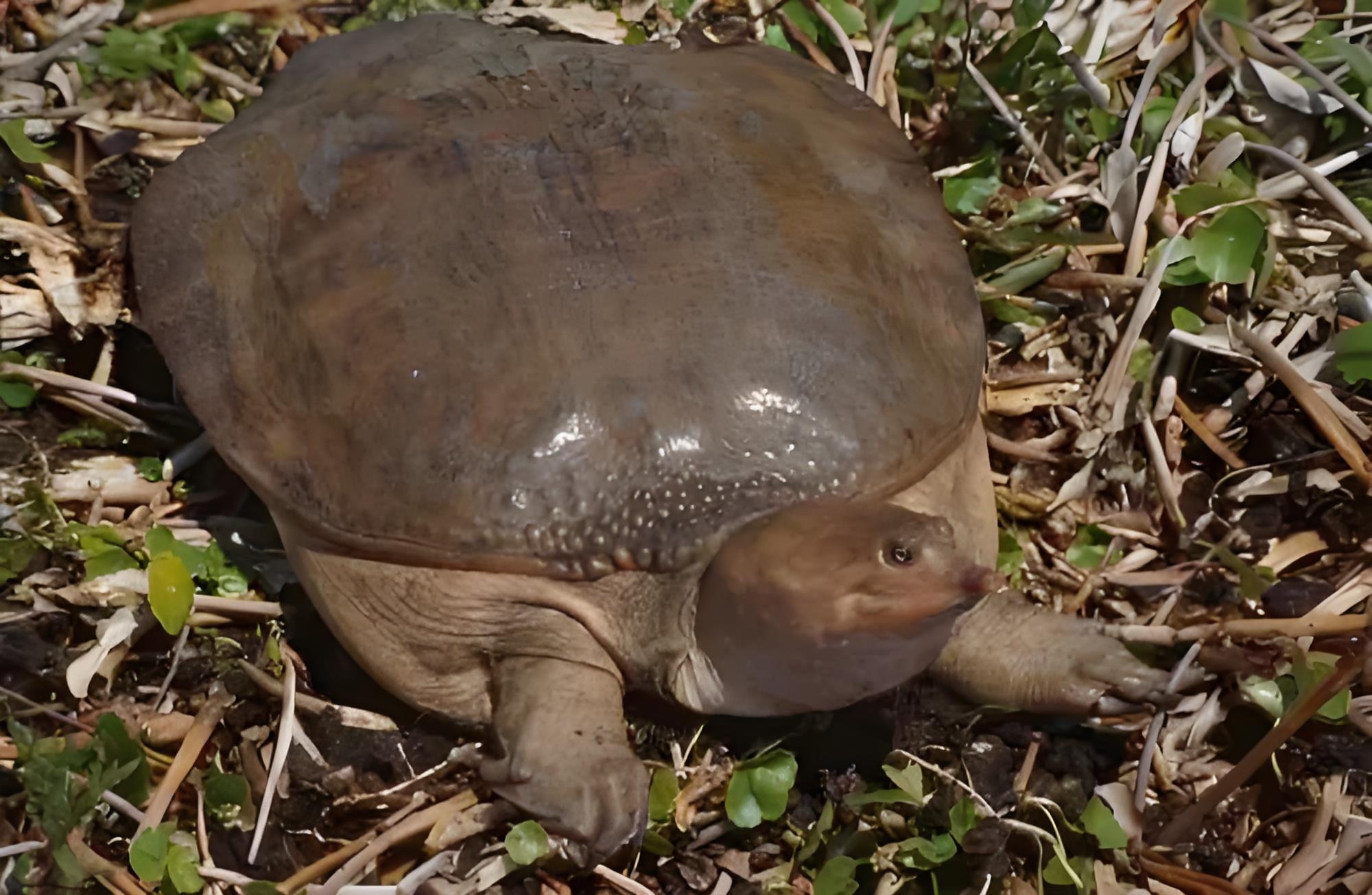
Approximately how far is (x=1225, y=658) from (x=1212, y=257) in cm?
68

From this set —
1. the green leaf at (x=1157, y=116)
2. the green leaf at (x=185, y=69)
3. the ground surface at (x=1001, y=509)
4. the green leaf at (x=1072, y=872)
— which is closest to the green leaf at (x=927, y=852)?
the ground surface at (x=1001, y=509)

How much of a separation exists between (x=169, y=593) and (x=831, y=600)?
3.11 ft

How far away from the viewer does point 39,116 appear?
202 centimetres

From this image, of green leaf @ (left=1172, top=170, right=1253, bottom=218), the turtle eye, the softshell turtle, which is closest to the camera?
the turtle eye

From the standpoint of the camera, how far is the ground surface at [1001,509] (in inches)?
60.6

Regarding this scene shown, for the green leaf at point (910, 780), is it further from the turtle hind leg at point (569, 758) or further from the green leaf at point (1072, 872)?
the turtle hind leg at point (569, 758)

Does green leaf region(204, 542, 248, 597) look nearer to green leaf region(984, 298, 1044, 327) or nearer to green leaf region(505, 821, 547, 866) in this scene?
green leaf region(505, 821, 547, 866)

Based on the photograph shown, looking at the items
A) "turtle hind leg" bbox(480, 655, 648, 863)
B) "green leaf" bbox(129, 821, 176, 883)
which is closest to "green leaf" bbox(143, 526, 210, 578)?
"green leaf" bbox(129, 821, 176, 883)

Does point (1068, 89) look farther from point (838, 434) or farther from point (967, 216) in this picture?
point (838, 434)

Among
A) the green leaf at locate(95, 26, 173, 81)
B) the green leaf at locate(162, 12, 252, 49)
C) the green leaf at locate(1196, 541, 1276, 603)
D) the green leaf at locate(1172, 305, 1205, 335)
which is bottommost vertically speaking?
the green leaf at locate(1196, 541, 1276, 603)

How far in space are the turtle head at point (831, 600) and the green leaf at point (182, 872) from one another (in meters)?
0.72

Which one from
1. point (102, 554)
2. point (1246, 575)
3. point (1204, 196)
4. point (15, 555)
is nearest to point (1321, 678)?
point (1246, 575)

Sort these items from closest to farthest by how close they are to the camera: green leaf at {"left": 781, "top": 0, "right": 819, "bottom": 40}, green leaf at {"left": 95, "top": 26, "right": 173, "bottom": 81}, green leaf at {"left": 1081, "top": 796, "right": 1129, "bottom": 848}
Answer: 1. green leaf at {"left": 1081, "top": 796, "right": 1129, "bottom": 848}
2. green leaf at {"left": 95, "top": 26, "right": 173, "bottom": 81}
3. green leaf at {"left": 781, "top": 0, "right": 819, "bottom": 40}

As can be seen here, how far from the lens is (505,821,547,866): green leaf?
4.65 feet
